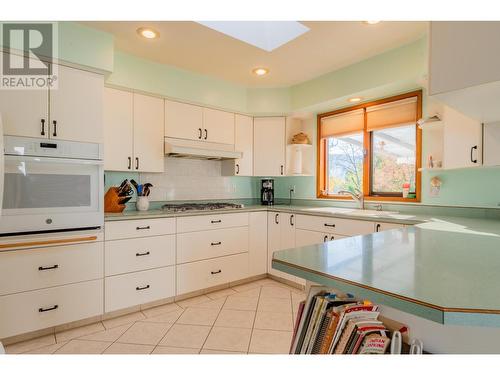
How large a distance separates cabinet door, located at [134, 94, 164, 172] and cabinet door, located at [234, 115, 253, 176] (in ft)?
3.28

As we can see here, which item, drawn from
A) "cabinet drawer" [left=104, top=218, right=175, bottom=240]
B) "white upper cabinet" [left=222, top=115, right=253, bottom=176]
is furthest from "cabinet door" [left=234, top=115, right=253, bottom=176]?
"cabinet drawer" [left=104, top=218, right=175, bottom=240]

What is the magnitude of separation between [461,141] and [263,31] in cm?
193

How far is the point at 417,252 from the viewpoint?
3.65 feet

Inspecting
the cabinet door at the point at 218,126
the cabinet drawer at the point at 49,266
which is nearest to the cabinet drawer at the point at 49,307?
the cabinet drawer at the point at 49,266

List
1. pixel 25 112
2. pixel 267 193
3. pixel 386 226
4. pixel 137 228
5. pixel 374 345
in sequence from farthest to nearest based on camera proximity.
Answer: pixel 267 193 → pixel 137 228 → pixel 386 226 → pixel 25 112 → pixel 374 345

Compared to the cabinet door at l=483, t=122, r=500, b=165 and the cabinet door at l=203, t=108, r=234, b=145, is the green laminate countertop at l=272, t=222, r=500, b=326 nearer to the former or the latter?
the cabinet door at l=483, t=122, r=500, b=165

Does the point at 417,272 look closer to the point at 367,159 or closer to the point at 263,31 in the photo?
the point at 263,31

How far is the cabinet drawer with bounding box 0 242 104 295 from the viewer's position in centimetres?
202

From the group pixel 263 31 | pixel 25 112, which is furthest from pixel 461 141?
pixel 25 112

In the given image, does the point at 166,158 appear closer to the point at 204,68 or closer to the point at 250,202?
the point at 204,68

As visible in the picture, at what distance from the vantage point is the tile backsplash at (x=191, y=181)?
3255 millimetres

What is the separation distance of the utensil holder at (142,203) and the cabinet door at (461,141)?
2.81 metres

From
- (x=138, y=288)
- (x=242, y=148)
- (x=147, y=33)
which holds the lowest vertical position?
(x=138, y=288)

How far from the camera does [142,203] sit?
3006 millimetres
